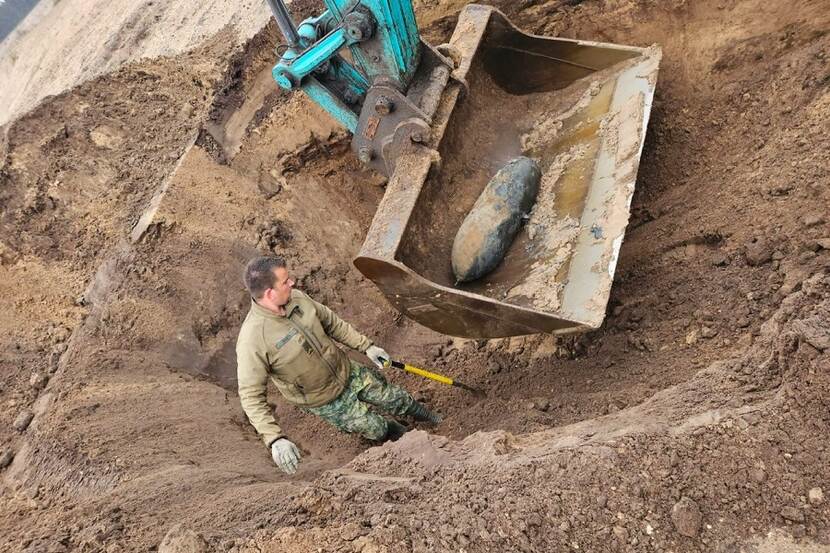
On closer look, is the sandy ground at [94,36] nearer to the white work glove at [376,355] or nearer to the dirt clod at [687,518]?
the white work glove at [376,355]

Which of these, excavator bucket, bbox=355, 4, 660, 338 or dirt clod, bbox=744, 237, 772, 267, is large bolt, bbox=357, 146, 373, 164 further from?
dirt clod, bbox=744, 237, 772, 267

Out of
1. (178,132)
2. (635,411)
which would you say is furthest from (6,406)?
(635,411)

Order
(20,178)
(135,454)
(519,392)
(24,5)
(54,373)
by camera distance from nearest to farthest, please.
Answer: (135,454) → (519,392) → (54,373) → (20,178) → (24,5)

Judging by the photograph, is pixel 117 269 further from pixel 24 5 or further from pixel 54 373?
pixel 24 5

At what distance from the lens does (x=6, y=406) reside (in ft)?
14.0

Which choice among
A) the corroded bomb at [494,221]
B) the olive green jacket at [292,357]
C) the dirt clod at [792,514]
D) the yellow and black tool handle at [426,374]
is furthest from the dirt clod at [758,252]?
the olive green jacket at [292,357]

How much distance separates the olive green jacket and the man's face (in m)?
0.12

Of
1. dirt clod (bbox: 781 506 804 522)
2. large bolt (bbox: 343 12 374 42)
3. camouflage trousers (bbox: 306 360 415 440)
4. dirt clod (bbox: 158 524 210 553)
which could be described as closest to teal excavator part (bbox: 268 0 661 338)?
large bolt (bbox: 343 12 374 42)

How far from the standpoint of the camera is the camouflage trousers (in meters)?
3.85

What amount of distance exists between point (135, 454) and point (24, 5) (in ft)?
54.4

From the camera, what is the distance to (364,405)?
3.95 meters

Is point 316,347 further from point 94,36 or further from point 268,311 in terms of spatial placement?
point 94,36

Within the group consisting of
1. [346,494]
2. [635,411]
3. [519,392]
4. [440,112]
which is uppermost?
[440,112]

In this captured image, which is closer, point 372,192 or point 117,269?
point 117,269
